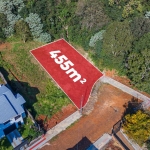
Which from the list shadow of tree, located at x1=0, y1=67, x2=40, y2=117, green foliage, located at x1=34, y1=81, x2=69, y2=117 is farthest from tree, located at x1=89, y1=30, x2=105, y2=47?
shadow of tree, located at x1=0, y1=67, x2=40, y2=117

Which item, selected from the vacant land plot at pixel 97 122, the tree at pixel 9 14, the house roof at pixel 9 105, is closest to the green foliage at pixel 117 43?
the vacant land plot at pixel 97 122

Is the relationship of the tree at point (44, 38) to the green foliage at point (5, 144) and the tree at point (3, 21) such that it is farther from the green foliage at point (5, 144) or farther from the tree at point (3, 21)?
the green foliage at point (5, 144)

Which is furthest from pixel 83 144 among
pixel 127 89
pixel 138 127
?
pixel 127 89

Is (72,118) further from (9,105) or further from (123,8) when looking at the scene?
(123,8)

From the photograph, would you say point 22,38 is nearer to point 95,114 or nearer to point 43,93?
point 43,93

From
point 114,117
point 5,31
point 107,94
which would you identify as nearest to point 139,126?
point 114,117
